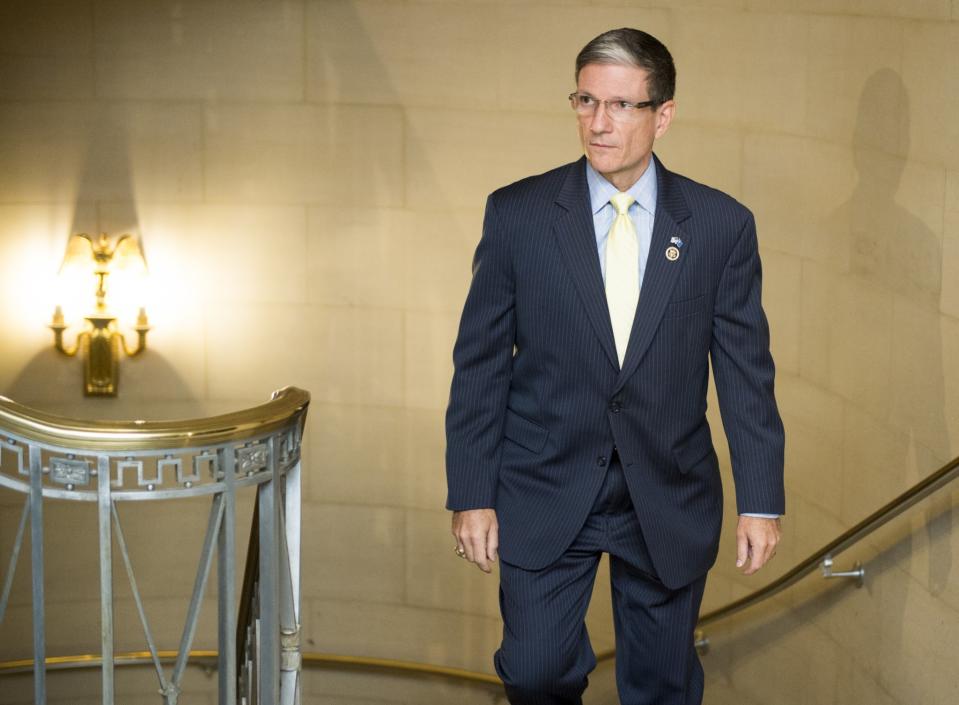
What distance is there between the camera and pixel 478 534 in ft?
10.3

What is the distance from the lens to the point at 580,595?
3172 mm

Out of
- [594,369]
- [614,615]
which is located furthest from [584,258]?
[614,615]

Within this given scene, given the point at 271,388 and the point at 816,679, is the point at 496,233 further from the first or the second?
the point at 271,388

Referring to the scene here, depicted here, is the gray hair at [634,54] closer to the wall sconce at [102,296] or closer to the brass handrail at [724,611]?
the brass handrail at [724,611]

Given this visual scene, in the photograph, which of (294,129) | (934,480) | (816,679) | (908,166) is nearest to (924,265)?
(908,166)

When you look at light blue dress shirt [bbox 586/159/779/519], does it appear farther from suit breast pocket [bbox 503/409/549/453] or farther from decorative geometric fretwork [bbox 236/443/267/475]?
decorative geometric fretwork [bbox 236/443/267/475]

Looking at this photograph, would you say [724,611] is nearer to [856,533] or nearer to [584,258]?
[856,533]

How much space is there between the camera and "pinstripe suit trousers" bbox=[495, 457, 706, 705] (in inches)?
124

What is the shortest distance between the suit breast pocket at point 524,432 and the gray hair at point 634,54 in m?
0.75

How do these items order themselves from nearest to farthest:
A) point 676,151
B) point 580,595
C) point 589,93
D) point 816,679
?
1. point 589,93
2. point 580,595
3. point 816,679
4. point 676,151

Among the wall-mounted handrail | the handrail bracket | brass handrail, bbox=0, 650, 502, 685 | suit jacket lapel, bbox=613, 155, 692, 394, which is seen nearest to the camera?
suit jacket lapel, bbox=613, 155, 692, 394

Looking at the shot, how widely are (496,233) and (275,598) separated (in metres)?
0.98

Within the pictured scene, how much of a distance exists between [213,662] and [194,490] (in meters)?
3.96

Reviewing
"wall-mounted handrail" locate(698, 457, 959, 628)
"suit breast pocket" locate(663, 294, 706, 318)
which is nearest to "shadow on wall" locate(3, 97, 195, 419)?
"wall-mounted handrail" locate(698, 457, 959, 628)
